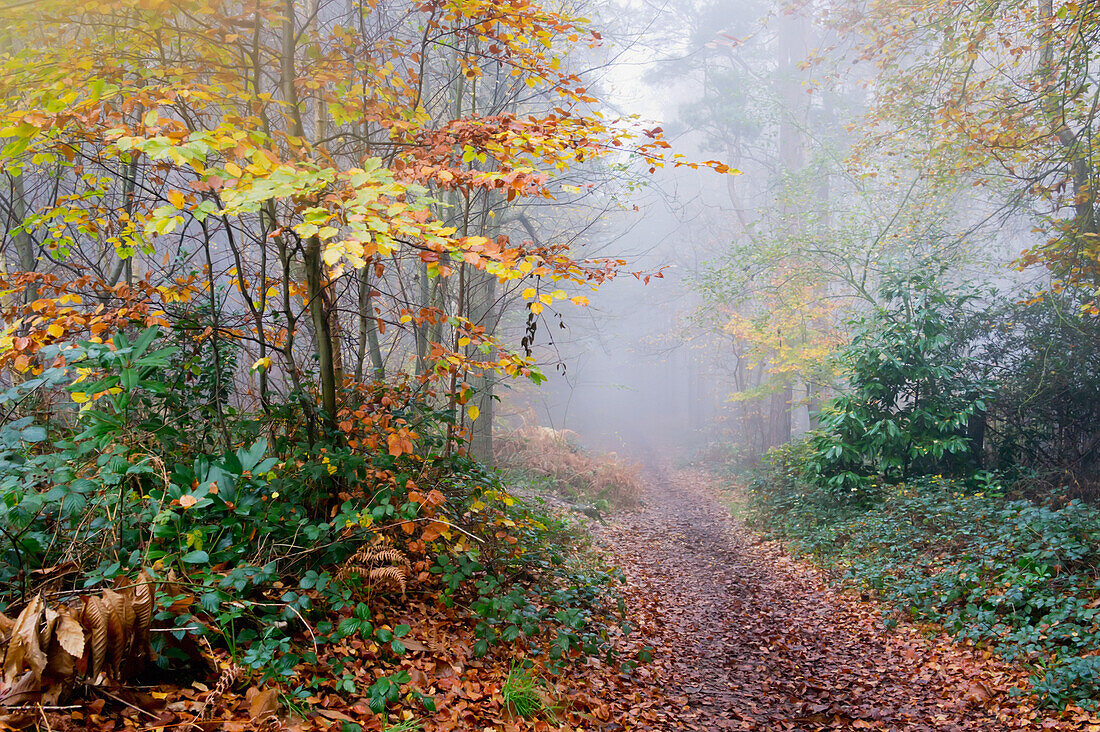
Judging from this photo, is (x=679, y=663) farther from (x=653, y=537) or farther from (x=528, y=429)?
(x=528, y=429)

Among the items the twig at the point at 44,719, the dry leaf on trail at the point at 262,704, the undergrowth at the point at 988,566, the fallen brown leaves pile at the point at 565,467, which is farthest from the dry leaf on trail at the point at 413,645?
the fallen brown leaves pile at the point at 565,467

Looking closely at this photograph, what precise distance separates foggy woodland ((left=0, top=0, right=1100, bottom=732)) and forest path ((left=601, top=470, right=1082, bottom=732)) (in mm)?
42

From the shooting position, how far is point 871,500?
9.17 metres

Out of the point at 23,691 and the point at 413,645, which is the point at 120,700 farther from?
the point at 413,645

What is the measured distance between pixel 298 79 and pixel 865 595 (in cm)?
733

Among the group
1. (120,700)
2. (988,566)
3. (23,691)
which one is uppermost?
(23,691)

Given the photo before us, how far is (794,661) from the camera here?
5.26 metres

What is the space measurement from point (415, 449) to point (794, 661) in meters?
3.75

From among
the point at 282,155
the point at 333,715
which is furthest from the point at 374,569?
the point at 282,155

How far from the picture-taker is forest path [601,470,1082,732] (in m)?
4.22

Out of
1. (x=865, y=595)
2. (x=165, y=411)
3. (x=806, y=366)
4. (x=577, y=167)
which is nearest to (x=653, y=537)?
(x=865, y=595)

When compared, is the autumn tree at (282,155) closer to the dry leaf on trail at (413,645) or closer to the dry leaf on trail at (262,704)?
the dry leaf on trail at (413,645)

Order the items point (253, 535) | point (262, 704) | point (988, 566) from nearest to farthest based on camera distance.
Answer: point (262, 704) < point (253, 535) < point (988, 566)

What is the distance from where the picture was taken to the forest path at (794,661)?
422cm
